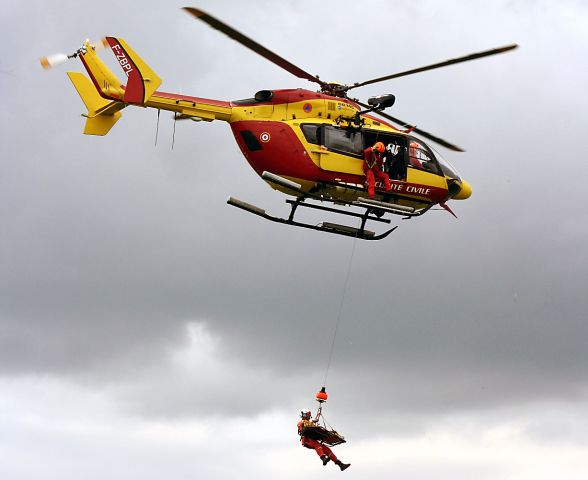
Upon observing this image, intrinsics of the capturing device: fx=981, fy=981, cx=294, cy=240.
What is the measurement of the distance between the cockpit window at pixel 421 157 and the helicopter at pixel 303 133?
0.03 m

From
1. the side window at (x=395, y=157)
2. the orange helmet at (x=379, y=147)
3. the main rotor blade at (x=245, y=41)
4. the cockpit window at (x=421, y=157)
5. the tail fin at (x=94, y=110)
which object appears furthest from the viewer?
the cockpit window at (x=421, y=157)

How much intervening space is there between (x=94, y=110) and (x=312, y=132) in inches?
238

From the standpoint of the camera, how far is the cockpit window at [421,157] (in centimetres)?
2683

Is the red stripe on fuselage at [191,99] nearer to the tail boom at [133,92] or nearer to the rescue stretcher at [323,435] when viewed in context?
the tail boom at [133,92]

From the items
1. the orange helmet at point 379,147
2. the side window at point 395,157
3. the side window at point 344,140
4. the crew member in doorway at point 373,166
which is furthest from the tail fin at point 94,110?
the side window at point 395,157

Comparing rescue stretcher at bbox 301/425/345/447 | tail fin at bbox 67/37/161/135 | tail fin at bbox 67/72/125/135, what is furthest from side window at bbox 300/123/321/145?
rescue stretcher at bbox 301/425/345/447

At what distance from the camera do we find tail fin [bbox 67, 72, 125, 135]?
26672mm

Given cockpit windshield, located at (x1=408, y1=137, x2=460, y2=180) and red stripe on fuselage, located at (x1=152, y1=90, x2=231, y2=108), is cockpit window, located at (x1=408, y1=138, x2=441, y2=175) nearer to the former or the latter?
cockpit windshield, located at (x1=408, y1=137, x2=460, y2=180)

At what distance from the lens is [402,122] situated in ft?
91.9

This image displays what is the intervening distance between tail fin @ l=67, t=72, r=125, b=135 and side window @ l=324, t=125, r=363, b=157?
584cm

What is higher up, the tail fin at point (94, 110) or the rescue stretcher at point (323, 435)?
the tail fin at point (94, 110)

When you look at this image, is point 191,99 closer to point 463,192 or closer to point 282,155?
point 282,155

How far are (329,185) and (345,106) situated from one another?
2286 mm

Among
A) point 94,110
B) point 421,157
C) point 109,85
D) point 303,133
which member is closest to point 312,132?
point 303,133
